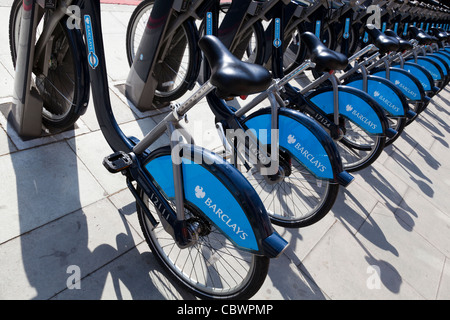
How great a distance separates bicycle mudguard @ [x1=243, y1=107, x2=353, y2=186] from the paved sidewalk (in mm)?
635

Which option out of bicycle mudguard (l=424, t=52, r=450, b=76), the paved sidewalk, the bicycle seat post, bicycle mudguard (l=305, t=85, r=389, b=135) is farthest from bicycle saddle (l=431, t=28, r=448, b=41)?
the bicycle seat post

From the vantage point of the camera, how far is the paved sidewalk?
1.98 m

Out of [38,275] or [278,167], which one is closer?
[38,275]

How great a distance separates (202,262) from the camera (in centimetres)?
226

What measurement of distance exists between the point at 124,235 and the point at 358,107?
8.25 ft

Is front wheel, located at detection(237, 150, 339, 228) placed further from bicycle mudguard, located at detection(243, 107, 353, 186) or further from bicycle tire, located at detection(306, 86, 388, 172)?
bicycle tire, located at detection(306, 86, 388, 172)

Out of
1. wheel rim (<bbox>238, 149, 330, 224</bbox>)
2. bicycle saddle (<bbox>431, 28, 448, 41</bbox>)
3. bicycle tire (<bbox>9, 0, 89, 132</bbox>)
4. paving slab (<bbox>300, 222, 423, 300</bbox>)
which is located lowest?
wheel rim (<bbox>238, 149, 330, 224</bbox>)

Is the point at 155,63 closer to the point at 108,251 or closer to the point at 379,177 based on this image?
the point at 108,251

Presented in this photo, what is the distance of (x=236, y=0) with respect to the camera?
11.6 feet

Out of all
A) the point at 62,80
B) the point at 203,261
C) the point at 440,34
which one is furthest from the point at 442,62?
the point at 62,80

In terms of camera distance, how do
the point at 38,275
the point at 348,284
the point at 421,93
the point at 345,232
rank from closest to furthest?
the point at 38,275 → the point at 348,284 → the point at 345,232 → the point at 421,93
